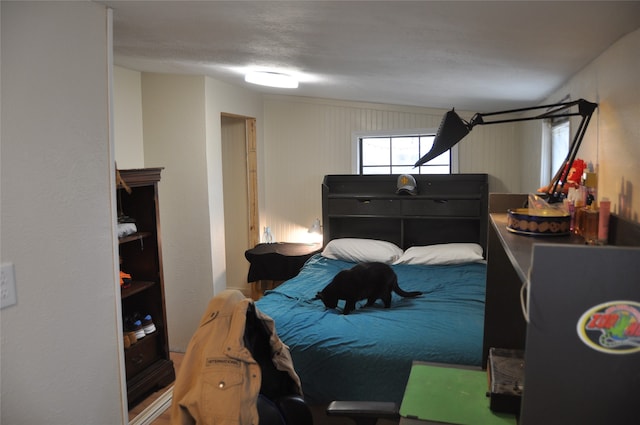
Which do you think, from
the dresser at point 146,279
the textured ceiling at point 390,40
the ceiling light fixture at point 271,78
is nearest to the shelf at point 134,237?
the dresser at point 146,279

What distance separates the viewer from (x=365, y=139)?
16.7 feet

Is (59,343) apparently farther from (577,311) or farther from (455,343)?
(455,343)

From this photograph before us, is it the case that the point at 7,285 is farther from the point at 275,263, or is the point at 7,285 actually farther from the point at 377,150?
the point at 377,150

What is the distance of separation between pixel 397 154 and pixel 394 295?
6.63 feet

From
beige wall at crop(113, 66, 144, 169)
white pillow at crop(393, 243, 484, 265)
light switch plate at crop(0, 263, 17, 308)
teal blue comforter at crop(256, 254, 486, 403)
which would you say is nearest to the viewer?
light switch plate at crop(0, 263, 17, 308)

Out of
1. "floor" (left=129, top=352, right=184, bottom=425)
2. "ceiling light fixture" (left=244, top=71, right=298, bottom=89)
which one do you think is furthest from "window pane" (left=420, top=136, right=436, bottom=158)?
"floor" (left=129, top=352, right=184, bottom=425)

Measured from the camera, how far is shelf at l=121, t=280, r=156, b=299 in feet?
9.40

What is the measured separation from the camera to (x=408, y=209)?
4.71 metres

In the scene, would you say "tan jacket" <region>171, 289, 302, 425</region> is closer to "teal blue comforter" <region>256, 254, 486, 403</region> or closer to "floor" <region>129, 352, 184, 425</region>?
"teal blue comforter" <region>256, 254, 486, 403</region>

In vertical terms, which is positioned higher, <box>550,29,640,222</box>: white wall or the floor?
<box>550,29,640,222</box>: white wall

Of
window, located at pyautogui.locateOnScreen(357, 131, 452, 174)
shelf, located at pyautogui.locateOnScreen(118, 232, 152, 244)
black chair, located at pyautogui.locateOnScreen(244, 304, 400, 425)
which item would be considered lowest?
black chair, located at pyautogui.locateOnScreen(244, 304, 400, 425)

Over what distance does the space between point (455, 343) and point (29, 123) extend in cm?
209

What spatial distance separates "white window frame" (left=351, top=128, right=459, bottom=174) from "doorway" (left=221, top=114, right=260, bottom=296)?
1.07m

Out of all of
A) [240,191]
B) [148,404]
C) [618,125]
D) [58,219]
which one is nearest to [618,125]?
[618,125]
